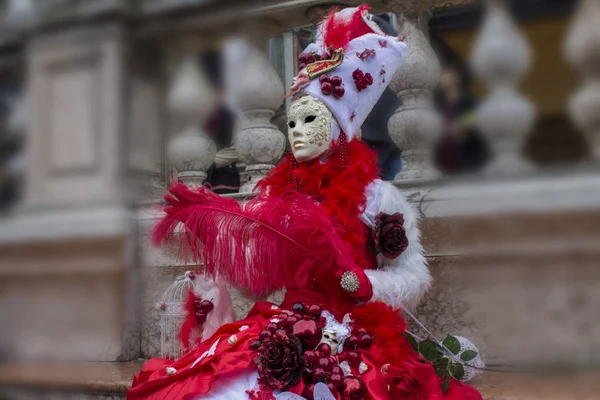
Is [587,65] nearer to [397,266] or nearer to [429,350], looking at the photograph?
[397,266]

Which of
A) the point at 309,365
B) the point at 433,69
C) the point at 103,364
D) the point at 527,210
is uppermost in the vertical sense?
the point at 433,69

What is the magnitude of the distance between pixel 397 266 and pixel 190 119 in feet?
3.47

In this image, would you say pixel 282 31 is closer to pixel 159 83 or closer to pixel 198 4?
pixel 198 4

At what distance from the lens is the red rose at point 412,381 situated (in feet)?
4.10

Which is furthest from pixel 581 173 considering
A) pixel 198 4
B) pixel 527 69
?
pixel 198 4

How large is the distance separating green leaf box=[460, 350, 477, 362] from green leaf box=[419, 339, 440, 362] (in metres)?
0.07

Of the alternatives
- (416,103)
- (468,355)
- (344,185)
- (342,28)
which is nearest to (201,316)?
A: (344,185)

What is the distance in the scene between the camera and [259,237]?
1.37m

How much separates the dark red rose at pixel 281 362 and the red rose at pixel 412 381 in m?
0.22

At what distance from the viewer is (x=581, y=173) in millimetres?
1455

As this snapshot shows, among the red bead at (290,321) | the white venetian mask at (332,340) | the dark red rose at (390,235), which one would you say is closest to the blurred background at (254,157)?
the dark red rose at (390,235)

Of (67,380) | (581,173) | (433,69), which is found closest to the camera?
(581,173)

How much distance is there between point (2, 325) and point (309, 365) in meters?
1.72

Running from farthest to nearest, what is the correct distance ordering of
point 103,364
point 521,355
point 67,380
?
point 103,364 → point 67,380 → point 521,355
